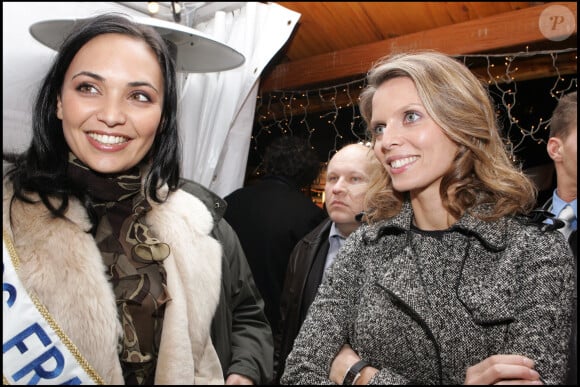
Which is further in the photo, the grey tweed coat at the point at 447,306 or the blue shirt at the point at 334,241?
the blue shirt at the point at 334,241

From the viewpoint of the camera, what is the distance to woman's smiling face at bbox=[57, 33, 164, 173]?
102cm

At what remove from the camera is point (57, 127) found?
1.13 meters

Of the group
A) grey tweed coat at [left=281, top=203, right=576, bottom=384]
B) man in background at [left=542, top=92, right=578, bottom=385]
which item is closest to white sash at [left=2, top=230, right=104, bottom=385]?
grey tweed coat at [left=281, top=203, right=576, bottom=384]

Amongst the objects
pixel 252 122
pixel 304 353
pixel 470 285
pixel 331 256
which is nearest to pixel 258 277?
pixel 331 256

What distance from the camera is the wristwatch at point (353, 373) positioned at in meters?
0.99

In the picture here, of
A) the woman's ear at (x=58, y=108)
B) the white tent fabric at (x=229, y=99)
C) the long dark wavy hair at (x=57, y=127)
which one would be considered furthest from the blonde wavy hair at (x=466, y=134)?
the white tent fabric at (x=229, y=99)

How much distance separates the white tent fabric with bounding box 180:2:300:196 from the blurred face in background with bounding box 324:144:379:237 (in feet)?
2.21

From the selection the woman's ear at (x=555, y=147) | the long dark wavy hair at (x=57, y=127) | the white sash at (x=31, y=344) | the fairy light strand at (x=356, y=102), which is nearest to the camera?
the white sash at (x=31, y=344)

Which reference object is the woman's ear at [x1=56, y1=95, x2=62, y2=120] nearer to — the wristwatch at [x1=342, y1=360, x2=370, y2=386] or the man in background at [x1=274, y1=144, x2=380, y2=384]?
the wristwatch at [x1=342, y1=360, x2=370, y2=386]

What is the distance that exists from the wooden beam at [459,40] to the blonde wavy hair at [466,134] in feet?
1.67

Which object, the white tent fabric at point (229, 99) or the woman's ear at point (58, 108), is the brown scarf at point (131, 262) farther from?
the white tent fabric at point (229, 99)

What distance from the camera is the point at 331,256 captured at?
1.91m

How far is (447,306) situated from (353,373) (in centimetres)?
23

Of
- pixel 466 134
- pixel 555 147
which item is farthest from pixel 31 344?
pixel 555 147
